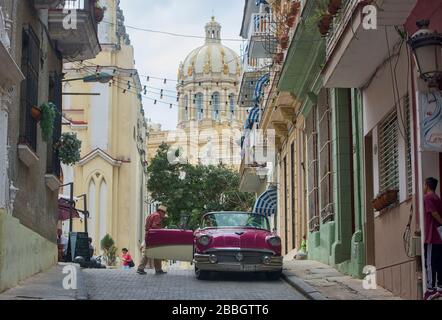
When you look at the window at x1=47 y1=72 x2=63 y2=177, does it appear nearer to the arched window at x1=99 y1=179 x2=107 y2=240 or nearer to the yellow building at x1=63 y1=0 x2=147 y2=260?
the yellow building at x1=63 y1=0 x2=147 y2=260

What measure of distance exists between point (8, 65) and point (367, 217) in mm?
6814

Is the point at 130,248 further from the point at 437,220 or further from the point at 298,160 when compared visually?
the point at 437,220

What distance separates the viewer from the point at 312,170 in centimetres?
2267

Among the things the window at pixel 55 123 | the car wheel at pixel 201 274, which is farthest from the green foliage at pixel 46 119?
the car wheel at pixel 201 274

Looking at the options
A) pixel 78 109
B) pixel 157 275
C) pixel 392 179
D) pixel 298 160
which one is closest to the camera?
pixel 392 179

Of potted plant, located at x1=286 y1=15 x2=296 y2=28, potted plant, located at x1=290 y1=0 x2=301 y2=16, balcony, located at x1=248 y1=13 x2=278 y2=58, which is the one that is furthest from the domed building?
potted plant, located at x1=290 y1=0 x2=301 y2=16

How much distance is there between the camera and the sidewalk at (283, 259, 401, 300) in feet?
45.6

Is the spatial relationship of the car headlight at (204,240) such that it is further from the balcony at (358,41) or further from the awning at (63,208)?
the awning at (63,208)

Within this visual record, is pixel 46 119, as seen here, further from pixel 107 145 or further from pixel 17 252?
pixel 107 145

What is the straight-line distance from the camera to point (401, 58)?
13688 millimetres

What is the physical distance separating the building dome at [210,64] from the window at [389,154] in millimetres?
53884

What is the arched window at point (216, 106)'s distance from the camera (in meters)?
68.7

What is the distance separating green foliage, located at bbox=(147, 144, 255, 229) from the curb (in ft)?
112
